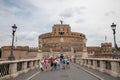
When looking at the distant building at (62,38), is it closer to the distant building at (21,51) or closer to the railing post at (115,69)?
the distant building at (21,51)

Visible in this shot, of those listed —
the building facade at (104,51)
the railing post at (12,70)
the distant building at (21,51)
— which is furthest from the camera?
the distant building at (21,51)

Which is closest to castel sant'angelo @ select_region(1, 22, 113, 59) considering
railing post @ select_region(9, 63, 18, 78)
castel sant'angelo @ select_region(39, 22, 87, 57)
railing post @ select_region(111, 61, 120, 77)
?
castel sant'angelo @ select_region(39, 22, 87, 57)

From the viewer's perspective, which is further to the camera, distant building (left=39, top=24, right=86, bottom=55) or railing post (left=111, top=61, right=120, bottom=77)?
distant building (left=39, top=24, right=86, bottom=55)

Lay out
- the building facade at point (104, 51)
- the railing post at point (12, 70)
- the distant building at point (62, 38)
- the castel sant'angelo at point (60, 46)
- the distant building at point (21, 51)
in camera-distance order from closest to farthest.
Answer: the railing post at point (12, 70) < the building facade at point (104, 51) < the castel sant'angelo at point (60, 46) < the distant building at point (21, 51) < the distant building at point (62, 38)

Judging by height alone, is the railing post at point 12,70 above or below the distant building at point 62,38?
below

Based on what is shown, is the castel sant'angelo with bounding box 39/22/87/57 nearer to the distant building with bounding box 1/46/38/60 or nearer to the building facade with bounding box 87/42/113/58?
the distant building with bounding box 1/46/38/60

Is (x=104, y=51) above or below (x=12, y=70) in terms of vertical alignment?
above

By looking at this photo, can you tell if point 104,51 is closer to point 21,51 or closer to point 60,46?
point 60,46

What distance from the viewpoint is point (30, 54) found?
261 ft

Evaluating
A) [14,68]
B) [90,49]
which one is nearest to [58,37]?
[90,49]

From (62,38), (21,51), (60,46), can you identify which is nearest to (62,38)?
(62,38)

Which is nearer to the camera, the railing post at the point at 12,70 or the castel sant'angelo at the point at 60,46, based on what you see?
the railing post at the point at 12,70

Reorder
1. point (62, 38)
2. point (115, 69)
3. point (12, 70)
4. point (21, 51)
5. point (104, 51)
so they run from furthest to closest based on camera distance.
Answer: point (62, 38)
point (21, 51)
point (104, 51)
point (115, 69)
point (12, 70)

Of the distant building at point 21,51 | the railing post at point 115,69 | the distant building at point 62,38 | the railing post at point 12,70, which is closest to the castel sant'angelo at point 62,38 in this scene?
the distant building at point 62,38
